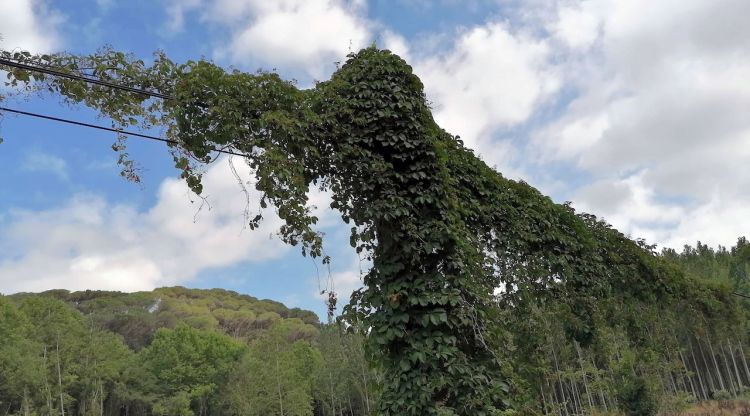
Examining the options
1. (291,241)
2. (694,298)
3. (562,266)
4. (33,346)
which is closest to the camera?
(291,241)

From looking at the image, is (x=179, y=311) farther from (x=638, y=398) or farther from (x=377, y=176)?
(x=377, y=176)

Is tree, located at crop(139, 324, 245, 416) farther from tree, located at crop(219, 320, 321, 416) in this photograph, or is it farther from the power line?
the power line

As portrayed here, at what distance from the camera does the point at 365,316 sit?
15.4 ft

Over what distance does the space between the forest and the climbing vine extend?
39 cm

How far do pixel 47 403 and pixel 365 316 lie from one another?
101 ft

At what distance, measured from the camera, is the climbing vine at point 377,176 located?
164 inches

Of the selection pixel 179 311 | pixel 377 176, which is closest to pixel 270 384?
pixel 377 176

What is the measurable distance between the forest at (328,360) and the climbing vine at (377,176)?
0.39 meters

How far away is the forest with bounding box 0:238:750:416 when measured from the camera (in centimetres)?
734

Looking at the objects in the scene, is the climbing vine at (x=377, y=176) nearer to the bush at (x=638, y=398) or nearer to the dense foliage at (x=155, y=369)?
the bush at (x=638, y=398)

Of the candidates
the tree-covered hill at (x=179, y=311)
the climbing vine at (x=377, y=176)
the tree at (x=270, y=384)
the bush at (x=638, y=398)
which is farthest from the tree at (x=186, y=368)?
the climbing vine at (x=377, y=176)

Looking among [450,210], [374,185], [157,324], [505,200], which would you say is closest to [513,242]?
[505,200]

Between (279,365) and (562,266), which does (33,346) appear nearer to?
(279,365)

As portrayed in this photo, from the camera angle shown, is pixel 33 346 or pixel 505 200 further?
pixel 33 346
